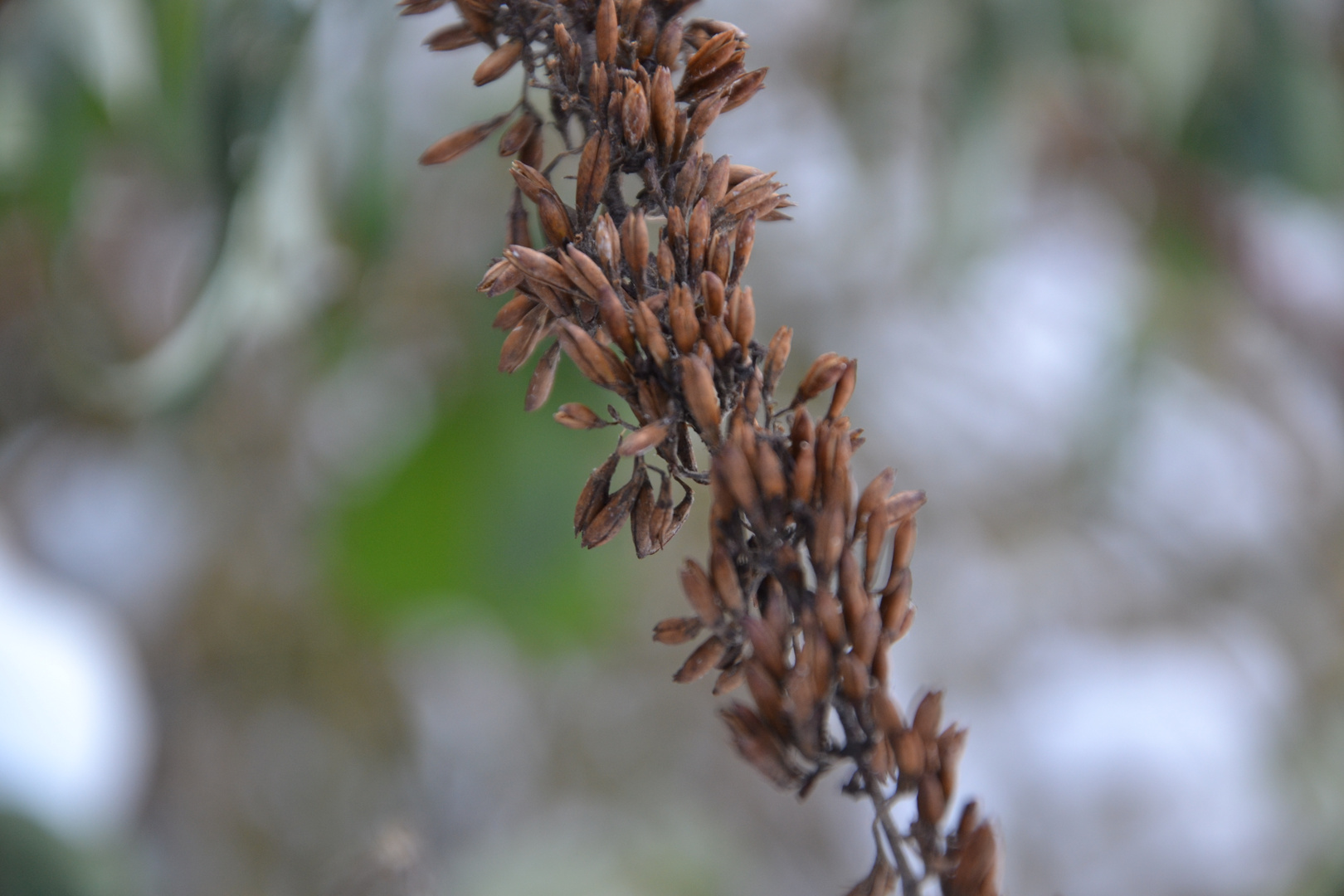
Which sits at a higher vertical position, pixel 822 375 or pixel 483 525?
pixel 483 525

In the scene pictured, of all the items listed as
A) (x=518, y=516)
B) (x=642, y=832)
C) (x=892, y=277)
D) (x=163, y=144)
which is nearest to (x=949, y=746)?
(x=163, y=144)

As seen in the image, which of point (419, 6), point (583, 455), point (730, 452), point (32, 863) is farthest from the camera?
point (583, 455)

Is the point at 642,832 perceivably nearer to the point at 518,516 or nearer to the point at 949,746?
the point at 518,516

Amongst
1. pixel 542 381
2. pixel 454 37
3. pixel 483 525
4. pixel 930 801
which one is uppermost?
pixel 483 525

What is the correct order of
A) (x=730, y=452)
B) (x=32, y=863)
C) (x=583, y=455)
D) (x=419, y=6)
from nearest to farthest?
(x=730, y=452) → (x=419, y=6) → (x=32, y=863) → (x=583, y=455)

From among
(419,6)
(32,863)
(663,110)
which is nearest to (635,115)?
(663,110)

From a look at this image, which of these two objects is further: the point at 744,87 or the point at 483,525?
the point at 483,525

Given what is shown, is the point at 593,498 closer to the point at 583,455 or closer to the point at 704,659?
the point at 704,659
